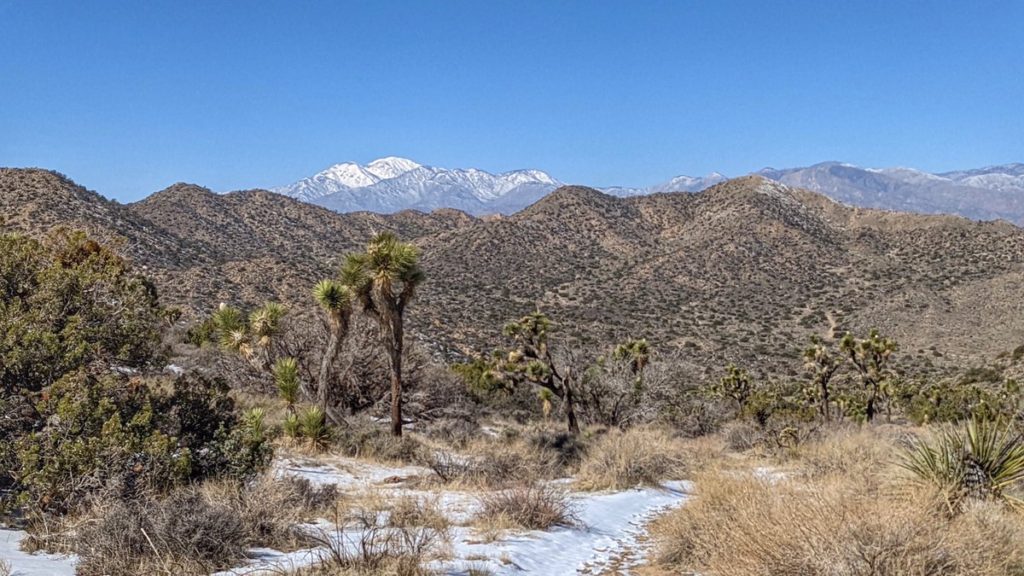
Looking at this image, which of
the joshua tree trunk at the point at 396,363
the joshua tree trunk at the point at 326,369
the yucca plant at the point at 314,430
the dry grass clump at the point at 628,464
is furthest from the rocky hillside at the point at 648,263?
the yucca plant at the point at 314,430

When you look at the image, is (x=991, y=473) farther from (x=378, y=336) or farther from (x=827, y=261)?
(x=827, y=261)

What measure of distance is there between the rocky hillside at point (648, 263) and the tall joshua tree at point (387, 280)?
22.6 metres

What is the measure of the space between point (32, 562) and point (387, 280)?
397 inches

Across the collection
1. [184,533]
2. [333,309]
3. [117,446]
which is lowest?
[184,533]

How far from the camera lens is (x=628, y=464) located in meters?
13.4

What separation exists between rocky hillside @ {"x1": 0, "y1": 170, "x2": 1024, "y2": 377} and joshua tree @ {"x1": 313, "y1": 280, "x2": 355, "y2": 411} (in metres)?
22.1

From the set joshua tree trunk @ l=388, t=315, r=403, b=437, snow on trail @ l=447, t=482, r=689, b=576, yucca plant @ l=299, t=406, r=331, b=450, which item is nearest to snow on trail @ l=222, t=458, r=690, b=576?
snow on trail @ l=447, t=482, r=689, b=576

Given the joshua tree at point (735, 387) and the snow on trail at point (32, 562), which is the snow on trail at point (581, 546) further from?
the joshua tree at point (735, 387)

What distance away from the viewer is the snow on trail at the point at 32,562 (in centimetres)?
530

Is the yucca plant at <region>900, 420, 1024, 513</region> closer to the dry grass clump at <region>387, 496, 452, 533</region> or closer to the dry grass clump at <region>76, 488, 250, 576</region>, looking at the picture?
the dry grass clump at <region>387, 496, 452, 533</region>

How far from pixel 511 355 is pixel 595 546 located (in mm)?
12312

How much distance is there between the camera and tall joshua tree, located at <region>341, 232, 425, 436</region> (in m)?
15.4

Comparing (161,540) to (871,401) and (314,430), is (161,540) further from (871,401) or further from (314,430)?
(871,401)

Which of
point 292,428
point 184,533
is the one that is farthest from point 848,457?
point 184,533
